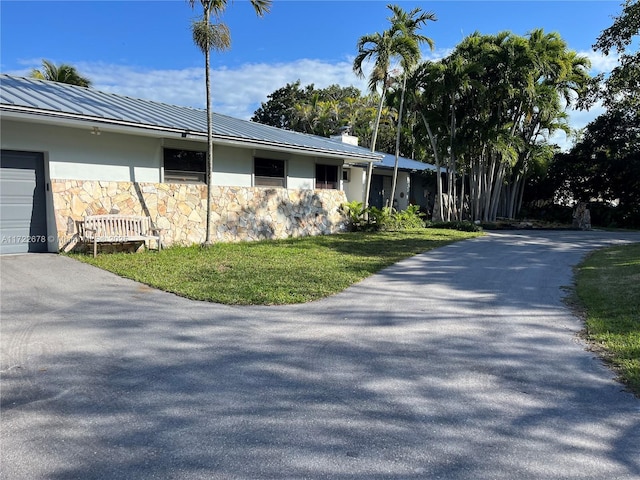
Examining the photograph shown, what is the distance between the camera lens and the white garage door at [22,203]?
31.3 feet

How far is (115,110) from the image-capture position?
36.1 ft

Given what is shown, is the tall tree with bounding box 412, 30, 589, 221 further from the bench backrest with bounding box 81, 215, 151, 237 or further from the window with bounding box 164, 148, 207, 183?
the bench backrest with bounding box 81, 215, 151, 237

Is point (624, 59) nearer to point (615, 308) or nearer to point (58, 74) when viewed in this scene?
point (615, 308)

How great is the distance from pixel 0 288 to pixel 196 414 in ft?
17.9

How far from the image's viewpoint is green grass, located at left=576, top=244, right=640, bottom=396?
4.38 m

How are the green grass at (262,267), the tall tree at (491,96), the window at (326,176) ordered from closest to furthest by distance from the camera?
the green grass at (262,267), the window at (326,176), the tall tree at (491,96)

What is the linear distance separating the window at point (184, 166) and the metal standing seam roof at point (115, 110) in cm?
81

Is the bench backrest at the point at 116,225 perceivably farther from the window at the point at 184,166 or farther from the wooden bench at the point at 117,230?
the window at the point at 184,166

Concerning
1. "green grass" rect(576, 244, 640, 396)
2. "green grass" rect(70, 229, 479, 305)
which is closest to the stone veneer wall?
"green grass" rect(70, 229, 479, 305)

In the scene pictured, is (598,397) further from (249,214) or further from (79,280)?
(249,214)

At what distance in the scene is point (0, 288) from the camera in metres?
6.98

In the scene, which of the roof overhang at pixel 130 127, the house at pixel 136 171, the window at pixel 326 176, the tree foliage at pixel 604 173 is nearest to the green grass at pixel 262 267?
the house at pixel 136 171

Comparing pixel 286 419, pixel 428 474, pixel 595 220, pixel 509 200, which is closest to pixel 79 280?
pixel 286 419

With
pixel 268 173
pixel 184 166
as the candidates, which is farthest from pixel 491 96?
pixel 184 166
